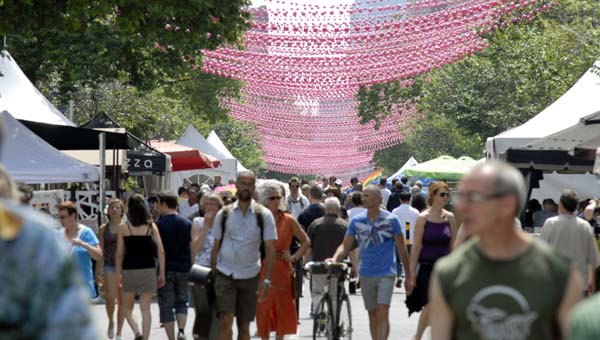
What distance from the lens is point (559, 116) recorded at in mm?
23891

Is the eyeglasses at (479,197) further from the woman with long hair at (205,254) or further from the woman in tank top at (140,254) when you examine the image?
the woman in tank top at (140,254)

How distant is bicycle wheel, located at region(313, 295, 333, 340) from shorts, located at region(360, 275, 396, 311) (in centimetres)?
55

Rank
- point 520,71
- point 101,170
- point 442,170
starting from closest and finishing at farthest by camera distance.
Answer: point 101,170 < point 442,170 < point 520,71

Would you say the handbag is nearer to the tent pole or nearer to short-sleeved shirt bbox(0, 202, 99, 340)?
short-sleeved shirt bbox(0, 202, 99, 340)

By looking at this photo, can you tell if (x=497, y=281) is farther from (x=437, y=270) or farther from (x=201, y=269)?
(x=201, y=269)

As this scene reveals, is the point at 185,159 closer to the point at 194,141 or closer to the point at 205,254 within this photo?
the point at 194,141

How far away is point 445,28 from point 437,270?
27268mm

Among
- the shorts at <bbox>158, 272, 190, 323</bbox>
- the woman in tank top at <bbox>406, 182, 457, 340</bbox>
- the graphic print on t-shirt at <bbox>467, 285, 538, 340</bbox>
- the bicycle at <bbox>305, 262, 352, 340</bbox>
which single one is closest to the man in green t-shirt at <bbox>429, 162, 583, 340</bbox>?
A: the graphic print on t-shirt at <bbox>467, 285, 538, 340</bbox>

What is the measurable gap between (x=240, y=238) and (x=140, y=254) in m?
2.04

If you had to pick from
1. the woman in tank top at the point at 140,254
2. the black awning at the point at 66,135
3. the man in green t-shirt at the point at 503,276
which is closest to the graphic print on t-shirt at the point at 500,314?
the man in green t-shirt at the point at 503,276

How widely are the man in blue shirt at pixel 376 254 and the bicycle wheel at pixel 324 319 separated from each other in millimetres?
526

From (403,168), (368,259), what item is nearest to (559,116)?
(368,259)

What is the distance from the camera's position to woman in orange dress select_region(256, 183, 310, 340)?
12945 millimetres

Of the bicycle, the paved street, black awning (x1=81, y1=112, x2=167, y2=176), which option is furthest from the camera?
black awning (x1=81, y1=112, x2=167, y2=176)
